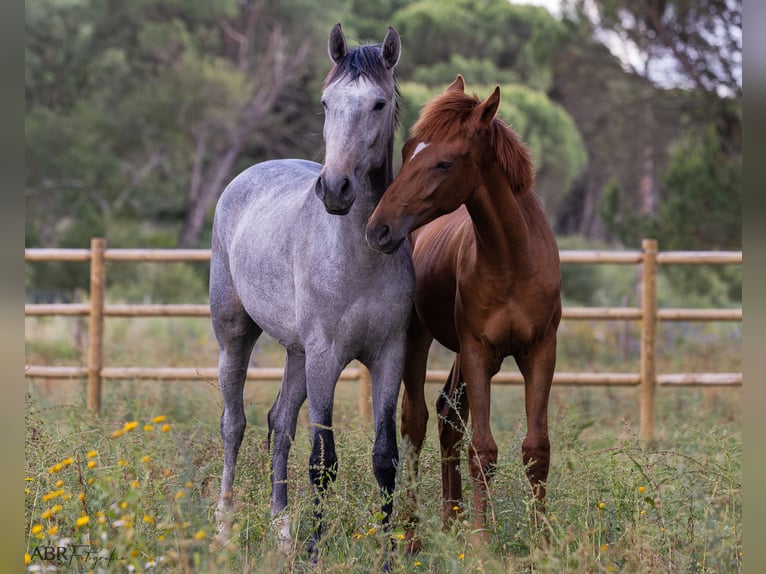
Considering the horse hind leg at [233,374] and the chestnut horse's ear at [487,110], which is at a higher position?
the chestnut horse's ear at [487,110]

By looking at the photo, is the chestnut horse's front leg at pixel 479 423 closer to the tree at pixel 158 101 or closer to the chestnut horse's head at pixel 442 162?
the chestnut horse's head at pixel 442 162

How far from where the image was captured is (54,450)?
4062mm

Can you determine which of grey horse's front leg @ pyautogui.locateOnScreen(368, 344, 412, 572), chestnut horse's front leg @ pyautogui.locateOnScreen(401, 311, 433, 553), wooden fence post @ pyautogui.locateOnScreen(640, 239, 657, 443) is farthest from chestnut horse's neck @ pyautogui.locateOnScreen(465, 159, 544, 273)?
wooden fence post @ pyautogui.locateOnScreen(640, 239, 657, 443)

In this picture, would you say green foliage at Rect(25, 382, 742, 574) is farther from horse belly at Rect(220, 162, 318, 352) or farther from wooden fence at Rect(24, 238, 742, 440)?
wooden fence at Rect(24, 238, 742, 440)

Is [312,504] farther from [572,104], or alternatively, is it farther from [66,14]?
[572,104]

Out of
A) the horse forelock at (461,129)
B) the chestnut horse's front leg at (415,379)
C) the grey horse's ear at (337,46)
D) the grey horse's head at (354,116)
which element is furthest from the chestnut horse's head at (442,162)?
the chestnut horse's front leg at (415,379)

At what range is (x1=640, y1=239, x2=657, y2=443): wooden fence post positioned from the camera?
22.0ft

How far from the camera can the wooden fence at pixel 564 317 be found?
6676 millimetres

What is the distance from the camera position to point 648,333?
270 inches

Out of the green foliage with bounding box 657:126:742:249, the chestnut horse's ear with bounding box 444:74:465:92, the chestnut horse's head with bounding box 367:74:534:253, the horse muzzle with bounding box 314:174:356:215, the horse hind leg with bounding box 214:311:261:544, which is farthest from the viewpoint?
the green foliage with bounding box 657:126:742:249

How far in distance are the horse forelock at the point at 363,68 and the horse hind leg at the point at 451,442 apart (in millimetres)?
1300

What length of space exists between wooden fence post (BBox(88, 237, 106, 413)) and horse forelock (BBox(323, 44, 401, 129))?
411cm

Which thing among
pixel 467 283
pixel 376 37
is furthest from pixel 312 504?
pixel 376 37

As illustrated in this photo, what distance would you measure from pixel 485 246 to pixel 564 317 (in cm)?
329
